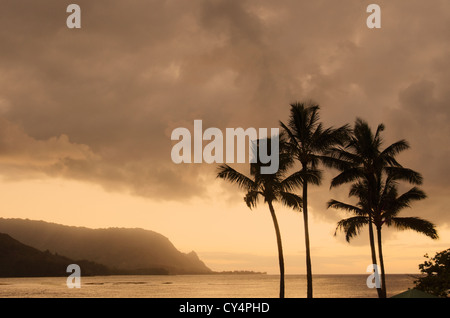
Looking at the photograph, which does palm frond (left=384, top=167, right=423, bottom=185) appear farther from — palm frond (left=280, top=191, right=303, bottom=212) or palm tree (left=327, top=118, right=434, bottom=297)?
palm frond (left=280, top=191, right=303, bottom=212)

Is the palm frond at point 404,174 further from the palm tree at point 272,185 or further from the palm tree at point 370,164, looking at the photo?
the palm tree at point 272,185

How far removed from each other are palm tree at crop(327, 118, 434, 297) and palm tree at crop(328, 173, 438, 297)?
0.82 feet

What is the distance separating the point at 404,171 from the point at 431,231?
4.57 meters

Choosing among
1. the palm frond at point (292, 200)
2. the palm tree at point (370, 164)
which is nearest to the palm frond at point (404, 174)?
the palm tree at point (370, 164)

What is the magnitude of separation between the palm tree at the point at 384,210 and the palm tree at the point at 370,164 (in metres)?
0.25

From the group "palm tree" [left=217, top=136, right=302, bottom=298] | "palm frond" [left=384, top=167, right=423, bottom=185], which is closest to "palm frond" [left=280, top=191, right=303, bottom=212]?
"palm tree" [left=217, top=136, right=302, bottom=298]

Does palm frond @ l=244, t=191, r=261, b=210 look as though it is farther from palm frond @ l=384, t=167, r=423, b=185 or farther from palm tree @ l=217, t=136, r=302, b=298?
palm frond @ l=384, t=167, r=423, b=185

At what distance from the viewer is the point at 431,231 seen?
29578mm

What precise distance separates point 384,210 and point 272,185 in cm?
1005

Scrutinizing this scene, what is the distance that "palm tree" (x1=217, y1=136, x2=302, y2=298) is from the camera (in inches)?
1030

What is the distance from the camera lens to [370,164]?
30.2 metres

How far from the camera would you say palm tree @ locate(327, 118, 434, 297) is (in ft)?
98.0
